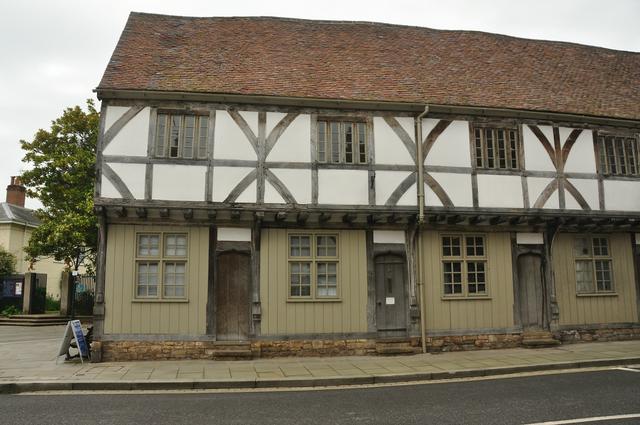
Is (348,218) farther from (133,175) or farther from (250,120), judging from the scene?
(133,175)

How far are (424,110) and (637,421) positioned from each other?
8.74m

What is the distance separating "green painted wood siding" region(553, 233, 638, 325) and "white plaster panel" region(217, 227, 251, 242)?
8400mm

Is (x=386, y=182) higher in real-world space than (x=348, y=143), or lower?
lower

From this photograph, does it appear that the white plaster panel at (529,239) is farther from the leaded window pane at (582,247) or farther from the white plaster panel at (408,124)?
the white plaster panel at (408,124)

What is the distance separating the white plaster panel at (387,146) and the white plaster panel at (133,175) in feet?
19.1

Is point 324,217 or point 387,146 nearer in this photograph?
point 324,217

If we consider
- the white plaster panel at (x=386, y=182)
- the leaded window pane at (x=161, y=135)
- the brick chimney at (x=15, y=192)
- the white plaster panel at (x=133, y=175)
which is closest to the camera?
the white plaster panel at (x=133, y=175)

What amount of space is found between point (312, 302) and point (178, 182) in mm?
4341

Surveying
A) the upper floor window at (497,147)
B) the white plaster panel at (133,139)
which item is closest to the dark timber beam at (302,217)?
the white plaster panel at (133,139)

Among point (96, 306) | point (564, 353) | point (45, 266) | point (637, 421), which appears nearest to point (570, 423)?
point (637, 421)

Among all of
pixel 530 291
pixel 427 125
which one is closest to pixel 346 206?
pixel 427 125

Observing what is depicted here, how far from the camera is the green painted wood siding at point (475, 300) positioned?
42.9 feet

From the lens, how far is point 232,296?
40.8 ft

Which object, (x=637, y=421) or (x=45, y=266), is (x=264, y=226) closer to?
(x=637, y=421)
